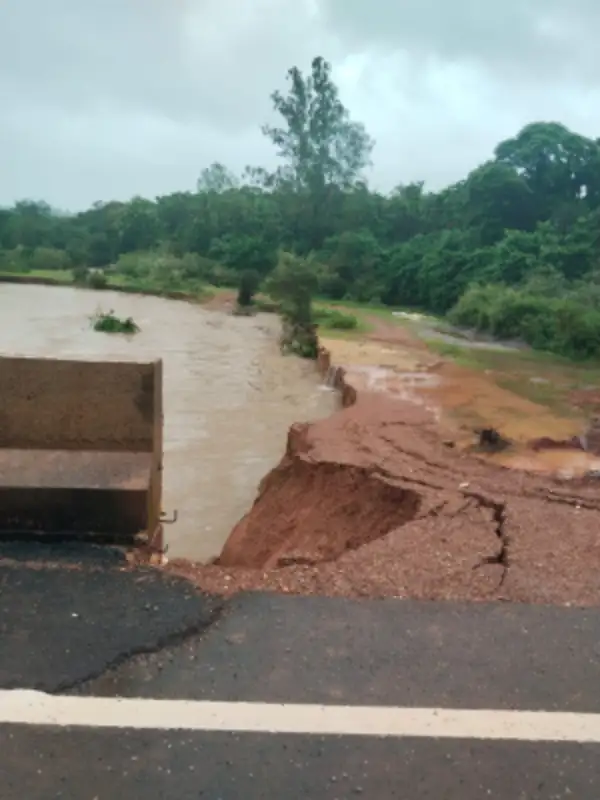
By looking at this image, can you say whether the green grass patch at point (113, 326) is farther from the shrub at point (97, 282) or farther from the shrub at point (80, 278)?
the shrub at point (80, 278)

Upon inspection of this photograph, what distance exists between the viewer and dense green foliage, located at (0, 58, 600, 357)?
25.3 m

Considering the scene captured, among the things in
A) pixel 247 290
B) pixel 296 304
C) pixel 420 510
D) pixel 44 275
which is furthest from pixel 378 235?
pixel 420 510

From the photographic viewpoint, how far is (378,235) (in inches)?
1876

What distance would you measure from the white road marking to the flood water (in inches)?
102

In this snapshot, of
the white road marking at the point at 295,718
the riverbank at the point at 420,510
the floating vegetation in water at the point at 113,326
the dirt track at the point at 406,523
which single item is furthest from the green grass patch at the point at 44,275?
the white road marking at the point at 295,718

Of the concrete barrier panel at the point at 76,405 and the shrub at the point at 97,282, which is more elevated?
the concrete barrier panel at the point at 76,405

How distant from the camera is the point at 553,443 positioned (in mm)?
8242

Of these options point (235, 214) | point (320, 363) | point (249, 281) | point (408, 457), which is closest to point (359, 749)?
point (408, 457)

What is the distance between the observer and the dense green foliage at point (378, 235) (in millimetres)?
25312

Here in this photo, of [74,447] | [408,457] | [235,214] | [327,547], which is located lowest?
[327,547]

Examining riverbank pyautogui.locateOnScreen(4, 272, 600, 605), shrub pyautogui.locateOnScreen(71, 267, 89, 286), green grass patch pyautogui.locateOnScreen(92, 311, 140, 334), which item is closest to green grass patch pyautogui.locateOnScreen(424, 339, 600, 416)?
riverbank pyautogui.locateOnScreen(4, 272, 600, 605)

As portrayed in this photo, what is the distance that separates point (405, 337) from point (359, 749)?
710 inches

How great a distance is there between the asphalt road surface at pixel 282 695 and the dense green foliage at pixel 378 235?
14226 mm

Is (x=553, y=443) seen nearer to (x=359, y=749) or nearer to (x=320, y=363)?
(x=359, y=749)
